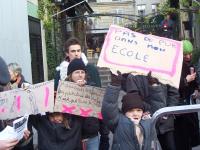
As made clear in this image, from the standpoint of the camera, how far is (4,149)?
11.0 ft

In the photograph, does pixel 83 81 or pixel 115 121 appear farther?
pixel 83 81

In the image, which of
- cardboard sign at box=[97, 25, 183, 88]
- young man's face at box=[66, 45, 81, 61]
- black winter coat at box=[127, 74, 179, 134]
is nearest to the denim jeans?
black winter coat at box=[127, 74, 179, 134]

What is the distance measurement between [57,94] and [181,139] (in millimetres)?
2023

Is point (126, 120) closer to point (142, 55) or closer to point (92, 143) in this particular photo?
point (142, 55)

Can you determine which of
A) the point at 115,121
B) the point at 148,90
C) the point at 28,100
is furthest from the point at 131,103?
the point at 28,100

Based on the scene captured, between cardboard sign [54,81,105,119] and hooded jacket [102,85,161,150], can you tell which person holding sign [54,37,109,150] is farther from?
hooded jacket [102,85,161,150]

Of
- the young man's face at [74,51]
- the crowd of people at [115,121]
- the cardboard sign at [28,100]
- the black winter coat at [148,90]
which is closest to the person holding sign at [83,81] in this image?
the crowd of people at [115,121]

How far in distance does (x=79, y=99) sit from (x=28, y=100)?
1.51 feet

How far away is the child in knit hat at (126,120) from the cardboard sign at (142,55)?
144 mm

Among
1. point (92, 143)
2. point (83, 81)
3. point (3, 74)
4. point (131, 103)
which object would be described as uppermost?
point (3, 74)

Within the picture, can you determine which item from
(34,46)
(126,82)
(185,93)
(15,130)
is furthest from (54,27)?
(15,130)

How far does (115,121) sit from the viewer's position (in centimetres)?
452

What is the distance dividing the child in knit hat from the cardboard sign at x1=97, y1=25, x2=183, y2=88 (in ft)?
0.47

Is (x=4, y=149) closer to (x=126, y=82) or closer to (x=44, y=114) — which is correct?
(x=44, y=114)
